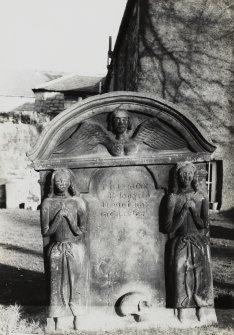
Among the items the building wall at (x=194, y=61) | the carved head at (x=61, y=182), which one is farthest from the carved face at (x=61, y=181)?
the building wall at (x=194, y=61)

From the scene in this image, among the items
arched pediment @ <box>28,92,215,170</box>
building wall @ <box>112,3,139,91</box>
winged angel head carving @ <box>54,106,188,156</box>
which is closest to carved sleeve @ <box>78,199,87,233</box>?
arched pediment @ <box>28,92,215,170</box>

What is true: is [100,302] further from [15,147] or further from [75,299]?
[15,147]

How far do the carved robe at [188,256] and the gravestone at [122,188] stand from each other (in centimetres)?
11

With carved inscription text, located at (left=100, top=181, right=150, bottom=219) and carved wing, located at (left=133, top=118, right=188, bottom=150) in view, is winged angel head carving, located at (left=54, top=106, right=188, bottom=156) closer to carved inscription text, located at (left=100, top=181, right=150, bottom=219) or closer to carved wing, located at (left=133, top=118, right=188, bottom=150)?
carved wing, located at (left=133, top=118, right=188, bottom=150)

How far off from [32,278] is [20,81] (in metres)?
43.7

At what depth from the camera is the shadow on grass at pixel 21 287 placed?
16.7ft

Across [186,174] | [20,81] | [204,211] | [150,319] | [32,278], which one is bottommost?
[32,278]

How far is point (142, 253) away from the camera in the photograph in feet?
13.6

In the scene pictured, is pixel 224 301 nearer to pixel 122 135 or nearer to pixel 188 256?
pixel 188 256

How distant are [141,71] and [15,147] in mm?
6897

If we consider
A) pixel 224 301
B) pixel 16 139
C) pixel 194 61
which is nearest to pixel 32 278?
pixel 224 301

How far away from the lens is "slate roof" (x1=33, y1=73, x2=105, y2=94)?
26.6 meters

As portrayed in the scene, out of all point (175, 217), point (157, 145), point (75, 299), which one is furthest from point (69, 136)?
point (75, 299)

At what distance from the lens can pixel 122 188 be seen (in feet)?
13.5
